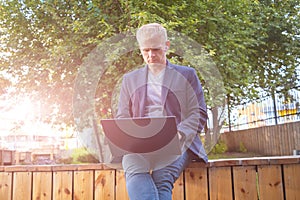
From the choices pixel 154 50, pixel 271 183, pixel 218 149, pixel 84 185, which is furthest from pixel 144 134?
pixel 218 149

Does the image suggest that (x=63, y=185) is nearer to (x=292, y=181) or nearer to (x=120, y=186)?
(x=120, y=186)

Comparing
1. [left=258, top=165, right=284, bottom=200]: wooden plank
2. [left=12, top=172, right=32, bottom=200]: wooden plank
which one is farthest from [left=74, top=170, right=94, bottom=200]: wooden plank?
[left=258, top=165, right=284, bottom=200]: wooden plank

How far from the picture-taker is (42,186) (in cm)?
214

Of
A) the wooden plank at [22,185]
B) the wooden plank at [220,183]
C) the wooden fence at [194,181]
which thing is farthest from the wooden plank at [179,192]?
the wooden plank at [22,185]

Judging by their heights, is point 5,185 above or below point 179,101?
below

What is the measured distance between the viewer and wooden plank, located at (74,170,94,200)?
2094 millimetres

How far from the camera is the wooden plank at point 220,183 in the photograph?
198 cm

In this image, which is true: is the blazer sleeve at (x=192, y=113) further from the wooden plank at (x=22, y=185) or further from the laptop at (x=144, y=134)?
the wooden plank at (x=22, y=185)

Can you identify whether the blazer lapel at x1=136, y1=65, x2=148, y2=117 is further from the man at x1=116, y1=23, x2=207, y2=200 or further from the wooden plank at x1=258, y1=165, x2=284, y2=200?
the wooden plank at x1=258, y1=165, x2=284, y2=200

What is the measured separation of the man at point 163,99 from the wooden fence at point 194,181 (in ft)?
0.56

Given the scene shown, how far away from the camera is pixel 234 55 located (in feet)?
21.9

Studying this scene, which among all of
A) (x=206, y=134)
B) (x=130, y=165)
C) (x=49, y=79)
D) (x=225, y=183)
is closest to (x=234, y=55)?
(x=206, y=134)

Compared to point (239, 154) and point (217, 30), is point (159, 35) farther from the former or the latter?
point (239, 154)

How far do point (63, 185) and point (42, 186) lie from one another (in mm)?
138
